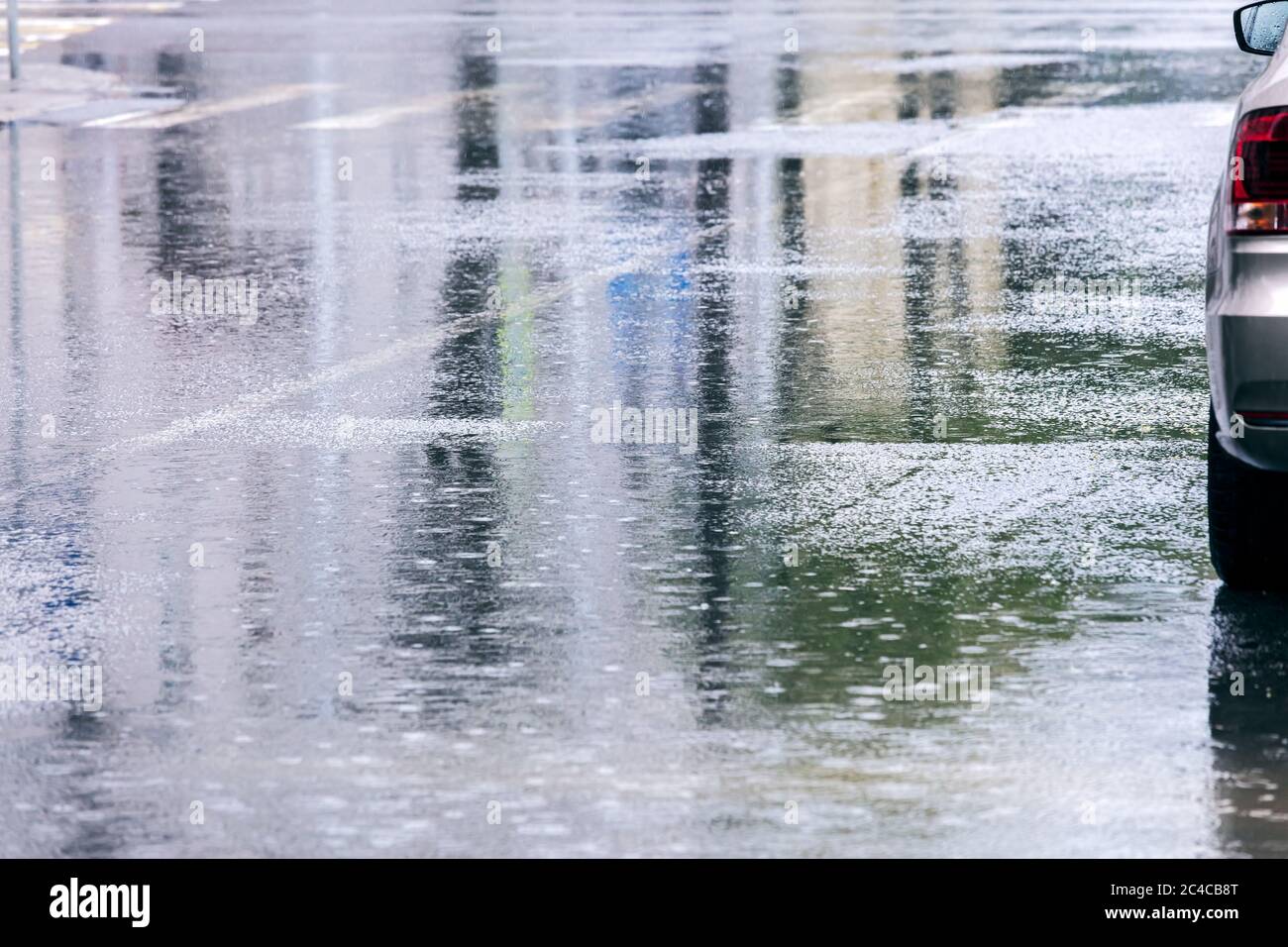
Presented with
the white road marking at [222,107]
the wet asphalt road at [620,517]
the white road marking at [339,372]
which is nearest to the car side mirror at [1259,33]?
the wet asphalt road at [620,517]

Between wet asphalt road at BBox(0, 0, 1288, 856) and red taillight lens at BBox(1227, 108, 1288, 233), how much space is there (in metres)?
1.09

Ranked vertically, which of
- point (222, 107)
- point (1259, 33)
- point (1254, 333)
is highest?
point (222, 107)

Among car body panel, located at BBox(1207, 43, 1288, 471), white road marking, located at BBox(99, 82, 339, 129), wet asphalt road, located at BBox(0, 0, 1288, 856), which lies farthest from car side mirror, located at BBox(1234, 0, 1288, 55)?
white road marking, located at BBox(99, 82, 339, 129)

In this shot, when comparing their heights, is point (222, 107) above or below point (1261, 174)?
above

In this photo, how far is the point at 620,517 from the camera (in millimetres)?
8898

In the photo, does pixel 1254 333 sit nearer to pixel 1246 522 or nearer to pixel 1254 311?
pixel 1254 311

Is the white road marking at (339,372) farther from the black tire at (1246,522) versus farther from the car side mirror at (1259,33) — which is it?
the black tire at (1246,522)

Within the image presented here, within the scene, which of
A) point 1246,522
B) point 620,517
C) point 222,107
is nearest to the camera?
point 1246,522

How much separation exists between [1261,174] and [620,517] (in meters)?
2.53

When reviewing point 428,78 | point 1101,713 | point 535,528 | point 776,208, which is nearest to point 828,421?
point 535,528

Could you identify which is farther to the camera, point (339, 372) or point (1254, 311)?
point (339, 372)

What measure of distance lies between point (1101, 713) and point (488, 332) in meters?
6.56

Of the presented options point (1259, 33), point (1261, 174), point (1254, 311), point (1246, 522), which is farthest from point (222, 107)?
point (1254, 311)

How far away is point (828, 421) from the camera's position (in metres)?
10.5
